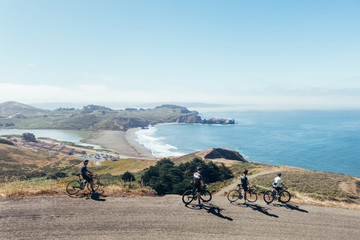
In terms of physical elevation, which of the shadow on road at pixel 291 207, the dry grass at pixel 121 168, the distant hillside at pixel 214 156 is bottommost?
the dry grass at pixel 121 168

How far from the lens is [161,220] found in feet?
35.1

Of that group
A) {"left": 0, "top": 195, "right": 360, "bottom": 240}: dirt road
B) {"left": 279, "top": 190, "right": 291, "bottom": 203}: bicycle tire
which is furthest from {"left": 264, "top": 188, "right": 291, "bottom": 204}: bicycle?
{"left": 0, "top": 195, "right": 360, "bottom": 240}: dirt road

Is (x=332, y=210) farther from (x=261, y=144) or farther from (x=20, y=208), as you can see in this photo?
(x=261, y=144)

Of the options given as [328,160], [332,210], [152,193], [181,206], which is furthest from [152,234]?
[328,160]

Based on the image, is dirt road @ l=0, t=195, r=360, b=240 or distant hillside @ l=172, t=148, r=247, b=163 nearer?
dirt road @ l=0, t=195, r=360, b=240

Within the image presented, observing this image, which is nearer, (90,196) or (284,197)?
(90,196)

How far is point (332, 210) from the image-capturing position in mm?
13523

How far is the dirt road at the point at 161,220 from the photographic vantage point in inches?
372

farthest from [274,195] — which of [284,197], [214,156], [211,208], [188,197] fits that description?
[214,156]

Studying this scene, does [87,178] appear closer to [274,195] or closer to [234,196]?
[234,196]

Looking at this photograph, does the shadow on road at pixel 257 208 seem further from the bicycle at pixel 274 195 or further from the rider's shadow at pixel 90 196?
the rider's shadow at pixel 90 196

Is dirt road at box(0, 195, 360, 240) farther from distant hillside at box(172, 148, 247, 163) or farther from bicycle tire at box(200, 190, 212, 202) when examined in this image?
distant hillside at box(172, 148, 247, 163)

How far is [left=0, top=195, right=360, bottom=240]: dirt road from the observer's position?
31.0 ft

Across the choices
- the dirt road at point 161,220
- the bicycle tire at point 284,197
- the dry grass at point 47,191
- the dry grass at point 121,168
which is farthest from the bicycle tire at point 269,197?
the dry grass at point 121,168
